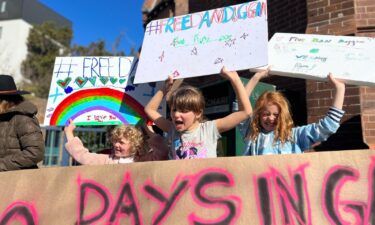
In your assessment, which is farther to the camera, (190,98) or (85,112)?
(85,112)

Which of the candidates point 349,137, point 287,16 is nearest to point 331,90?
point 349,137

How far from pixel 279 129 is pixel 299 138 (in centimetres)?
17

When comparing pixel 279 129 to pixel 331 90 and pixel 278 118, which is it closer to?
pixel 278 118

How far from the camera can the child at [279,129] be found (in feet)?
8.49

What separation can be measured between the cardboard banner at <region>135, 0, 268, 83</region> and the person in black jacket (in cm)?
88

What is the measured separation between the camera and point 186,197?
2.15 metres

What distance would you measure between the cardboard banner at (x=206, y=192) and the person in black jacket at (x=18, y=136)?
300mm

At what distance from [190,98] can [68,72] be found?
157 centimetres

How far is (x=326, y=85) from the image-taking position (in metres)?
5.16

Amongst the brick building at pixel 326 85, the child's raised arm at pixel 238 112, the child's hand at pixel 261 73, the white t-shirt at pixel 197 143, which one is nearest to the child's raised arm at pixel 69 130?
the white t-shirt at pixel 197 143

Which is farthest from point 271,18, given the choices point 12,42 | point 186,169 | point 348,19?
point 12,42

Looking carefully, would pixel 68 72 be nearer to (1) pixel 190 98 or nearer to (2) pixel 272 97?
(1) pixel 190 98

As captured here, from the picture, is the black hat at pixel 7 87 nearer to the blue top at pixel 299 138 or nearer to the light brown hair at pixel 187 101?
the light brown hair at pixel 187 101

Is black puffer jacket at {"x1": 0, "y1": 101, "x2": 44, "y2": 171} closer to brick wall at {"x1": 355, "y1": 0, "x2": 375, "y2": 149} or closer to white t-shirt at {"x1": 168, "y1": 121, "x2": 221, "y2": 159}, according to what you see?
white t-shirt at {"x1": 168, "y1": 121, "x2": 221, "y2": 159}
